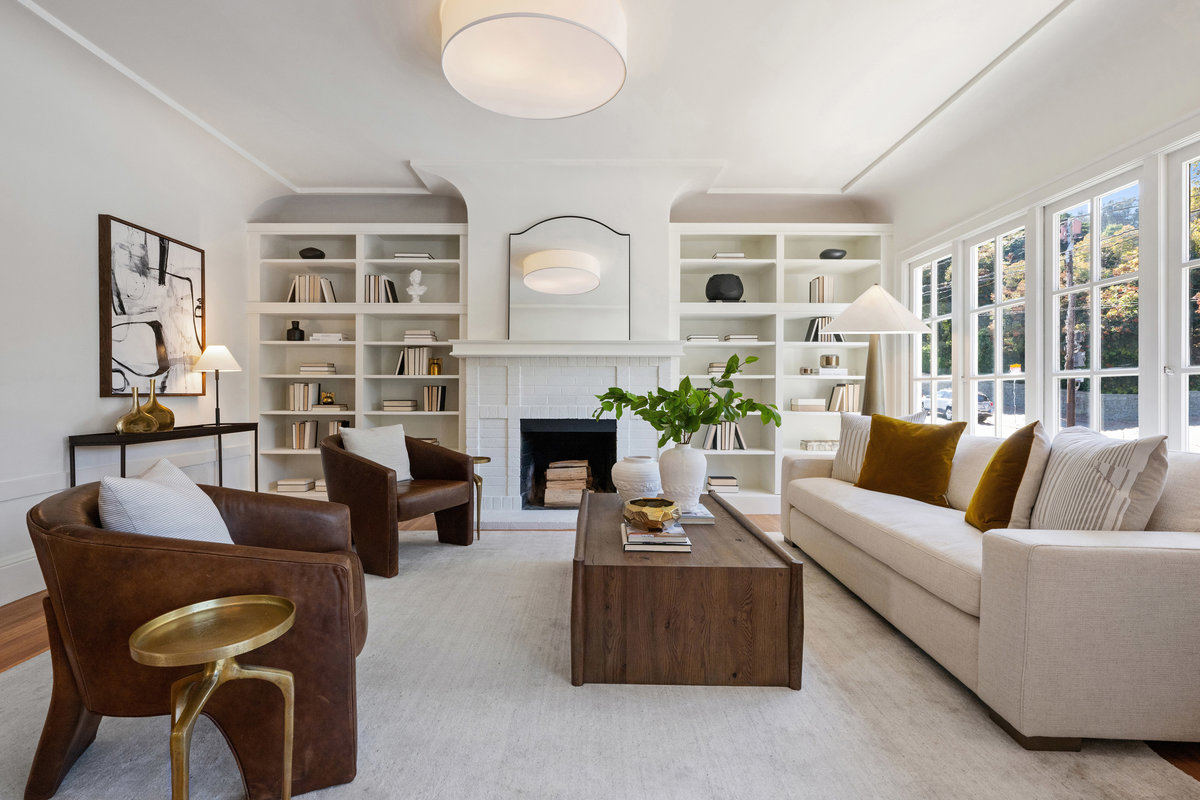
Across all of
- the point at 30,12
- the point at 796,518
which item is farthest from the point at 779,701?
the point at 30,12

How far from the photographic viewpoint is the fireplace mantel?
4.30m

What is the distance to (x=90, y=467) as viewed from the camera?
10.1ft

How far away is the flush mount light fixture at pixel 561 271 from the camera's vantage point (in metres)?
3.93

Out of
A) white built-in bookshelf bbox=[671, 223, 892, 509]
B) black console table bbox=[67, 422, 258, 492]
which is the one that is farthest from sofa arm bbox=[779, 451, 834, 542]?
black console table bbox=[67, 422, 258, 492]

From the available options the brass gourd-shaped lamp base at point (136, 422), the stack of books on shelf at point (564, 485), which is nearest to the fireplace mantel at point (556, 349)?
the stack of books on shelf at point (564, 485)

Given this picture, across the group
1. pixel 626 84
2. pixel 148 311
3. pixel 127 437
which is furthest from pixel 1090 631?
pixel 148 311

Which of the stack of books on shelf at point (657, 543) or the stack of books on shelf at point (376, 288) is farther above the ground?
the stack of books on shelf at point (376, 288)

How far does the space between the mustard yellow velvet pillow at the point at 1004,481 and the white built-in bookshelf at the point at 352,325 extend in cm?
352

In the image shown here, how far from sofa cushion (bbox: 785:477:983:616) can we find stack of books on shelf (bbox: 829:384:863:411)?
1.75m

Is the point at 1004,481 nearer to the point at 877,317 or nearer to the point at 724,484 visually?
the point at 877,317

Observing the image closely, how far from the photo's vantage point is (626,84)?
308 centimetres

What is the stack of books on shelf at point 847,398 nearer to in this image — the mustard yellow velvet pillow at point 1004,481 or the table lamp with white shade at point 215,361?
the mustard yellow velvet pillow at point 1004,481

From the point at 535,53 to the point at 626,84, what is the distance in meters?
0.98

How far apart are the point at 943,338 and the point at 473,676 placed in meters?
3.87
